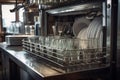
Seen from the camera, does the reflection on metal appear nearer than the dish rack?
No

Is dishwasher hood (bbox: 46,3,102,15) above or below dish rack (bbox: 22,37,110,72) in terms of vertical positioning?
above

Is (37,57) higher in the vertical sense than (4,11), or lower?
lower

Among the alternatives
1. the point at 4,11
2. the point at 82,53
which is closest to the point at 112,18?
the point at 82,53

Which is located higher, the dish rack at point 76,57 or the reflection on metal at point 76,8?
the reflection on metal at point 76,8

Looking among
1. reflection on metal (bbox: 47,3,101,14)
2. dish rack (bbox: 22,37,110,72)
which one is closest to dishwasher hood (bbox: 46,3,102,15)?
reflection on metal (bbox: 47,3,101,14)

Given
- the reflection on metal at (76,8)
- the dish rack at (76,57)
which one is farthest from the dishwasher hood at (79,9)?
the dish rack at (76,57)

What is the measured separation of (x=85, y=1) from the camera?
166cm

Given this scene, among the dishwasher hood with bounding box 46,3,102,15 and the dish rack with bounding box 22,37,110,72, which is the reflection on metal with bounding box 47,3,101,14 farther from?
the dish rack with bounding box 22,37,110,72

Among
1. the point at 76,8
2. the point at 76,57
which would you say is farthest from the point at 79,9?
the point at 76,57

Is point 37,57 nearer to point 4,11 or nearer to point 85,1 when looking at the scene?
point 85,1

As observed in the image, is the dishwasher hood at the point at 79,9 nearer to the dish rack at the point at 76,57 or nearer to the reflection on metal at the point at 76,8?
the reflection on metal at the point at 76,8

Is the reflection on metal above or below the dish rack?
above

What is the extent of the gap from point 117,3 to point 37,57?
0.75m

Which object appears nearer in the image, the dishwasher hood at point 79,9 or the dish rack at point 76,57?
the dish rack at point 76,57
